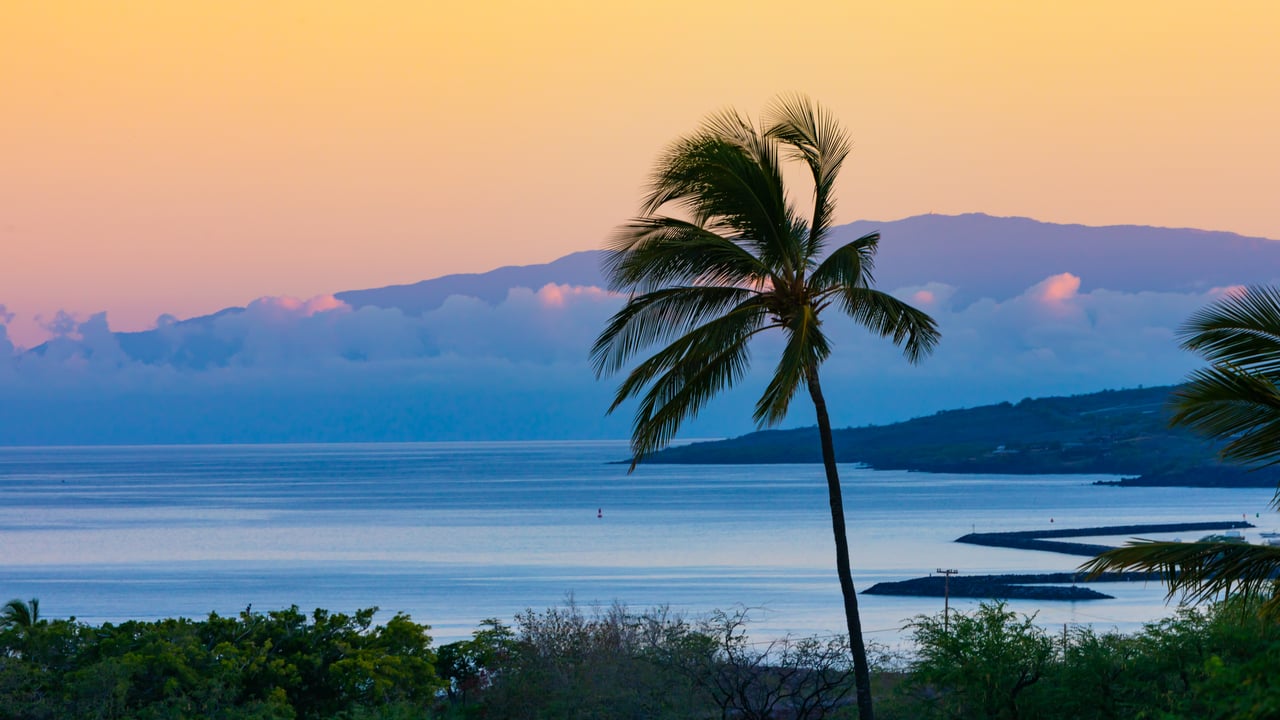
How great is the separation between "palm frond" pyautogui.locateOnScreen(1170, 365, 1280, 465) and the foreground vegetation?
17.1 ft

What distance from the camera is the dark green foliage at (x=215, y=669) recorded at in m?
25.1

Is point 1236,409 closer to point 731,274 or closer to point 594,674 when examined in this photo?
point 731,274

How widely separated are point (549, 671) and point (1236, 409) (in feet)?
64.7

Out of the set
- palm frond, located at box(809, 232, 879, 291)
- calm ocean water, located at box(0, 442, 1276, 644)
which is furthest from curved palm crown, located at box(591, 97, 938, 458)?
calm ocean water, located at box(0, 442, 1276, 644)

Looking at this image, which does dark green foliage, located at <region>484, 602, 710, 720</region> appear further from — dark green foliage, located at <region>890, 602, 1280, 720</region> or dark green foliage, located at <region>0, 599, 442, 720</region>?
dark green foliage, located at <region>890, 602, 1280, 720</region>

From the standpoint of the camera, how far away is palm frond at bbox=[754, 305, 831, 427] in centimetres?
1788

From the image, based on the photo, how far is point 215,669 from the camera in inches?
1046

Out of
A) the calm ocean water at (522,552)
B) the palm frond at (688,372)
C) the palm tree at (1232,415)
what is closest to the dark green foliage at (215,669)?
the palm frond at (688,372)

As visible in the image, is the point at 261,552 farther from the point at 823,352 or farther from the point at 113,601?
the point at 823,352

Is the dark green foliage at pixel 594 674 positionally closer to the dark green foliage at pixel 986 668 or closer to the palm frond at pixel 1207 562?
the dark green foliage at pixel 986 668

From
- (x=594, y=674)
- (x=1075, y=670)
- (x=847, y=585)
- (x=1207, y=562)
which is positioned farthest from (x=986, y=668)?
(x=1207, y=562)

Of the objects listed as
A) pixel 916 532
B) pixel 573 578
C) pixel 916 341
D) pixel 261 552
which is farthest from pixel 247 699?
pixel 916 532

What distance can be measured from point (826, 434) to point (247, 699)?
14.0m

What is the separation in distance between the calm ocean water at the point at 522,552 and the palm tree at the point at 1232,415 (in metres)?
49.5
